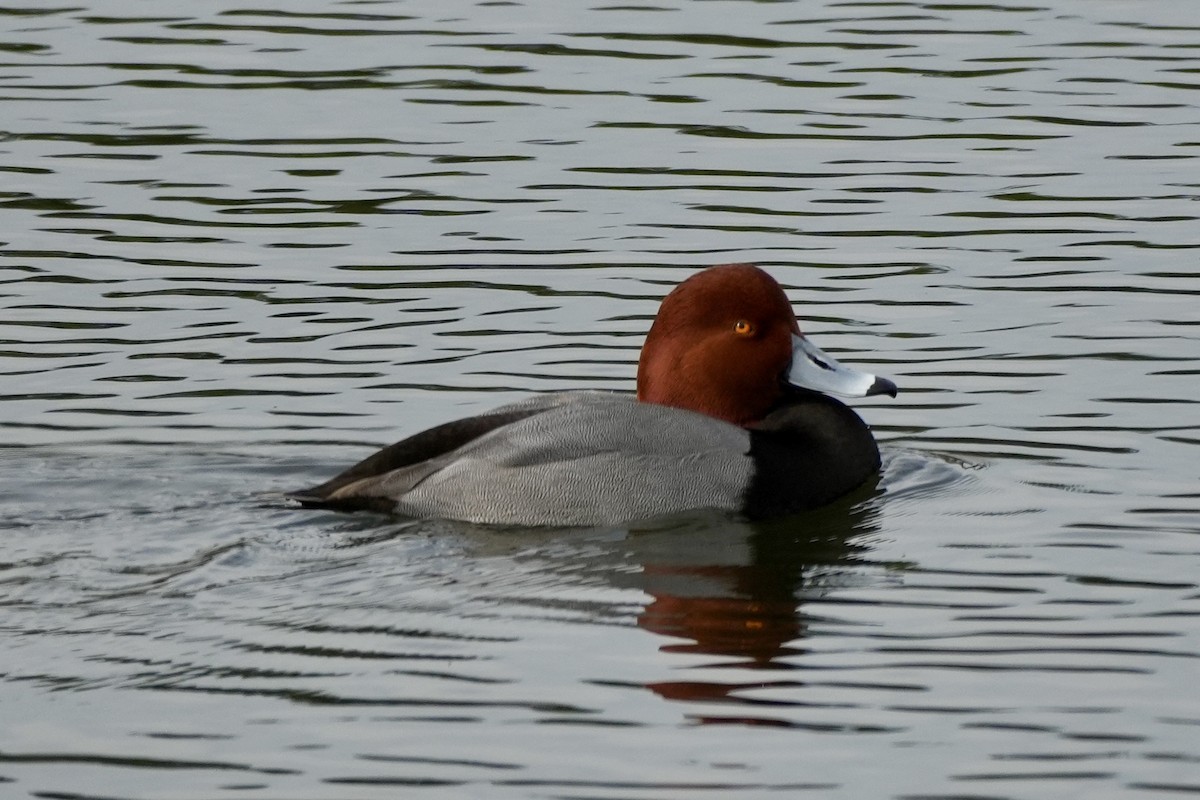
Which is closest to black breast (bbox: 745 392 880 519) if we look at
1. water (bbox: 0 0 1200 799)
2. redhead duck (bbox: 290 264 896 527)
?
redhead duck (bbox: 290 264 896 527)

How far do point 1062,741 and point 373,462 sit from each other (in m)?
3.17

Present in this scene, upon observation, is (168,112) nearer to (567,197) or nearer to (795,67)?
(567,197)

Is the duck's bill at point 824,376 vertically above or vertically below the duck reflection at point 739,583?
above

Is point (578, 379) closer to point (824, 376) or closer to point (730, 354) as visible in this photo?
point (730, 354)

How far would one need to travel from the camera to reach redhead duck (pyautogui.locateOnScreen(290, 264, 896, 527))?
8234 millimetres

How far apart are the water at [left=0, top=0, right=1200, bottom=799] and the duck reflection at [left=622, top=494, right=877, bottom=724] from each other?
21mm

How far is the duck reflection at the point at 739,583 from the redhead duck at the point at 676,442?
138mm

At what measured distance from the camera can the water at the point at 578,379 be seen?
615cm

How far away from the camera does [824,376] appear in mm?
8773

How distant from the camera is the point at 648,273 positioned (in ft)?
36.6

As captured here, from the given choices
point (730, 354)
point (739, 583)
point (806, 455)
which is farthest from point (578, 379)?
point (739, 583)

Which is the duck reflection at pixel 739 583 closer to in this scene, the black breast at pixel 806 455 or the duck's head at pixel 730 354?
the black breast at pixel 806 455

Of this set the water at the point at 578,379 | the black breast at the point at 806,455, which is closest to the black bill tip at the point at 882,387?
the black breast at the point at 806,455

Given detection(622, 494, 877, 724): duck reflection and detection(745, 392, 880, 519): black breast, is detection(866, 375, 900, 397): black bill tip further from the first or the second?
detection(622, 494, 877, 724): duck reflection
